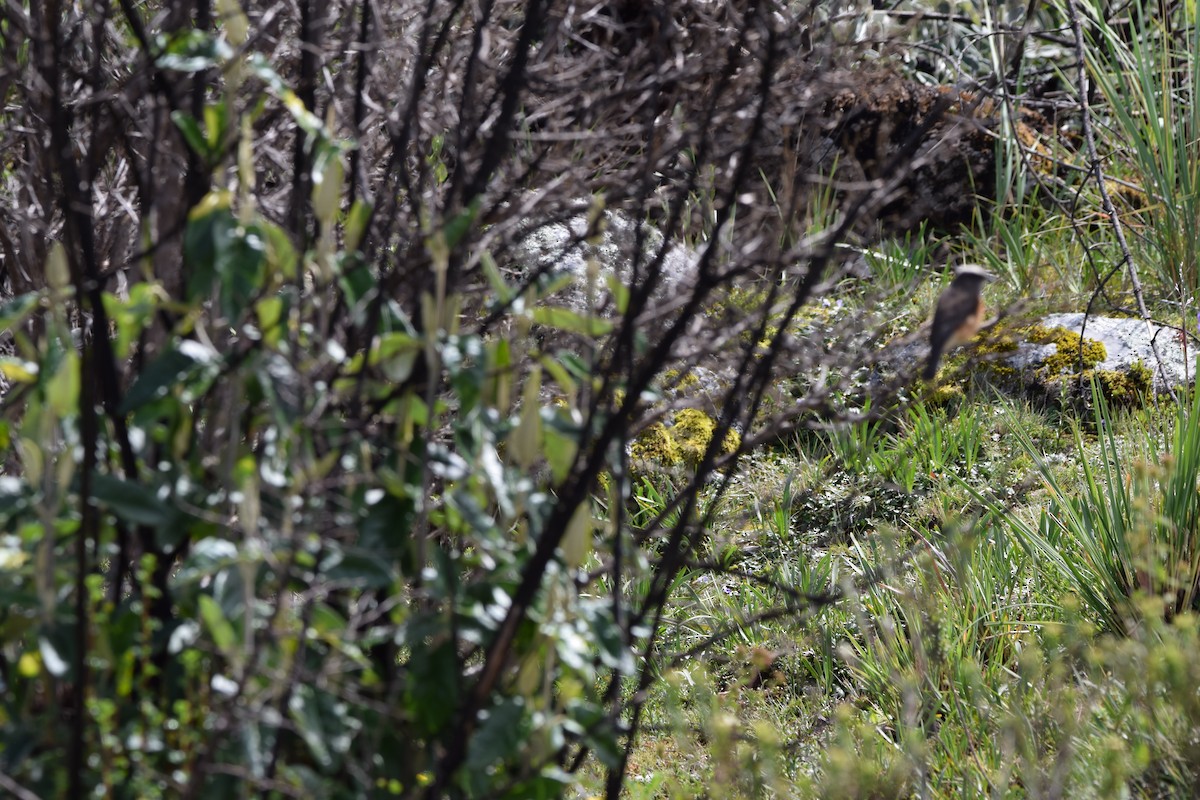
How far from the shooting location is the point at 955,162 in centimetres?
696

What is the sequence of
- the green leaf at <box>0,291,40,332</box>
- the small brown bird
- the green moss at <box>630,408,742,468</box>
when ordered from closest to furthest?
the green leaf at <box>0,291,40,332</box>, the small brown bird, the green moss at <box>630,408,742,468</box>

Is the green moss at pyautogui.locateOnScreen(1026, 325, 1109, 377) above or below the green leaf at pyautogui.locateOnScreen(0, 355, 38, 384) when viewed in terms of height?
below

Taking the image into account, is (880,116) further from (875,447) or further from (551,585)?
(551,585)

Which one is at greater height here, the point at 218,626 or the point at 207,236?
the point at 207,236

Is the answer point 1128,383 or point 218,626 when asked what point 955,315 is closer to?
point 218,626

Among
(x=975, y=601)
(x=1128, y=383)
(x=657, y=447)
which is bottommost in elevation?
(x=657, y=447)

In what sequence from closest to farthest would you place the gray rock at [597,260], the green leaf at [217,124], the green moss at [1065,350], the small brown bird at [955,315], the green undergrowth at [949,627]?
the green leaf at [217,124] → the gray rock at [597,260] → the small brown bird at [955,315] → the green undergrowth at [949,627] → the green moss at [1065,350]

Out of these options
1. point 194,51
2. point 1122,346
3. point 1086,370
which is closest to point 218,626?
point 194,51

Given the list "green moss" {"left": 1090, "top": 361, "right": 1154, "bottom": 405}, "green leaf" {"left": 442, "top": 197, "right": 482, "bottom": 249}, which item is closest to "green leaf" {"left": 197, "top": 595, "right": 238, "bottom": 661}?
"green leaf" {"left": 442, "top": 197, "right": 482, "bottom": 249}

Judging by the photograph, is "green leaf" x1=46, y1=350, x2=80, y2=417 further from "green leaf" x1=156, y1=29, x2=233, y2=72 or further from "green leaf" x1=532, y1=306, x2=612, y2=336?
"green leaf" x1=532, y1=306, x2=612, y2=336

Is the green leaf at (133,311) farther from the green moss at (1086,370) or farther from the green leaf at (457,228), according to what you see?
the green moss at (1086,370)

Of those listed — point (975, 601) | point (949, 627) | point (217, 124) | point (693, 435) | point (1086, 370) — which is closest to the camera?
point (217, 124)

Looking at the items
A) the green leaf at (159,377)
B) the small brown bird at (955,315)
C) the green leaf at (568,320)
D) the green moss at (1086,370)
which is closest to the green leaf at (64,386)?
the green leaf at (159,377)

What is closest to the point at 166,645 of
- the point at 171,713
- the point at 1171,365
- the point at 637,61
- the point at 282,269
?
the point at 171,713
